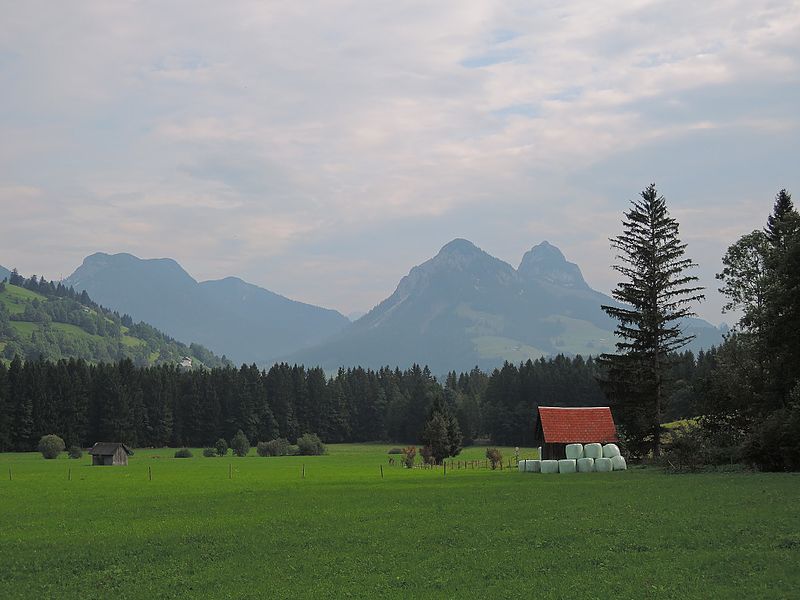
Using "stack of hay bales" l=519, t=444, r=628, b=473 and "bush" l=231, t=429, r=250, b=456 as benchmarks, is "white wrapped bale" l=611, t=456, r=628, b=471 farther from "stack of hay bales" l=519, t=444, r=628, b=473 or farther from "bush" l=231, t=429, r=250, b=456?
"bush" l=231, t=429, r=250, b=456

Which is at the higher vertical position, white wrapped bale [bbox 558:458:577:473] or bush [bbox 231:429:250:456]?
white wrapped bale [bbox 558:458:577:473]

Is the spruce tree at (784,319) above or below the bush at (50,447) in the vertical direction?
above

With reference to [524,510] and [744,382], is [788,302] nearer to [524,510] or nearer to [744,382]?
[744,382]

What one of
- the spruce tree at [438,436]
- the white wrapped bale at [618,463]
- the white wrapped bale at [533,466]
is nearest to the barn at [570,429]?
the white wrapped bale at [533,466]

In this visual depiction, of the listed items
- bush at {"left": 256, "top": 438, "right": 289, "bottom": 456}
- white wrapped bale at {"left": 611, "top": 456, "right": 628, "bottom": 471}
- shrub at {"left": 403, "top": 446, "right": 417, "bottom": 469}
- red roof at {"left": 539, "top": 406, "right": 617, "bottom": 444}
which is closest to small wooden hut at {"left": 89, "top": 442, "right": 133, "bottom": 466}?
bush at {"left": 256, "top": 438, "right": 289, "bottom": 456}

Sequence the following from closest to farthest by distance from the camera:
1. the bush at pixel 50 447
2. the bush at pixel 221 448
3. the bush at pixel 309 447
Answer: the bush at pixel 50 447, the bush at pixel 221 448, the bush at pixel 309 447

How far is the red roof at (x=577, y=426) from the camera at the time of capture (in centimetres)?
7725

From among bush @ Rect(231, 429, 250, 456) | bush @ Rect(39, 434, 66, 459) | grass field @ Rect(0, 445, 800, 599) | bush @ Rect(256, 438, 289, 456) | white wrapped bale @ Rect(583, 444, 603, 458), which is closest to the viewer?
grass field @ Rect(0, 445, 800, 599)

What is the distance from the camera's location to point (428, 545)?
90.2 feet

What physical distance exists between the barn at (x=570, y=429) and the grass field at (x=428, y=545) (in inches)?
1177

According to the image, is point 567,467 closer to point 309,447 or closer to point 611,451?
point 611,451

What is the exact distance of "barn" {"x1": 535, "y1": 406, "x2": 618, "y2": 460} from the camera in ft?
253

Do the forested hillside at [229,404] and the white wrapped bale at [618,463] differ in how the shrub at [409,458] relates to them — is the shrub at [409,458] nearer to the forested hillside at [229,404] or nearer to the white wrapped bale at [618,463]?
the white wrapped bale at [618,463]

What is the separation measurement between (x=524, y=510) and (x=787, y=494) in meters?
11.6
